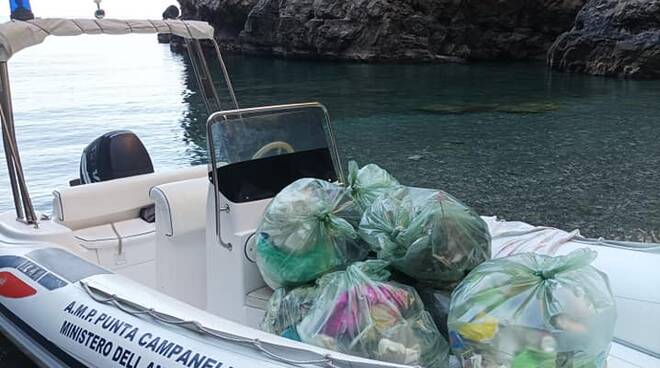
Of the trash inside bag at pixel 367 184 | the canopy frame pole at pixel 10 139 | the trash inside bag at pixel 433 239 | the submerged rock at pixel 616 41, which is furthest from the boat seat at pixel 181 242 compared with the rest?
the submerged rock at pixel 616 41

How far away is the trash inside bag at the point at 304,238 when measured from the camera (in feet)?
7.05

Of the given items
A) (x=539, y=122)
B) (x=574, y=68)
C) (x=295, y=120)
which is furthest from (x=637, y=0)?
(x=295, y=120)

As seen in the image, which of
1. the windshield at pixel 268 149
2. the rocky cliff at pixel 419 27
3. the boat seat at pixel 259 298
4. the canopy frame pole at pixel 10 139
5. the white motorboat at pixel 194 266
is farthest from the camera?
the rocky cliff at pixel 419 27

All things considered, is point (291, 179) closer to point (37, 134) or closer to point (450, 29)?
point (37, 134)

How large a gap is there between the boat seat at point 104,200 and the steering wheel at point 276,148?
4.44ft

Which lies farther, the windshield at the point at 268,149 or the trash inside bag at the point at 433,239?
the windshield at the point at 268,149

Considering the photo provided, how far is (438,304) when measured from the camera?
6.55ft

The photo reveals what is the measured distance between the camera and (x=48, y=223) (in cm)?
316

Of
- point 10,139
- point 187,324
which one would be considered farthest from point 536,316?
point 10,139

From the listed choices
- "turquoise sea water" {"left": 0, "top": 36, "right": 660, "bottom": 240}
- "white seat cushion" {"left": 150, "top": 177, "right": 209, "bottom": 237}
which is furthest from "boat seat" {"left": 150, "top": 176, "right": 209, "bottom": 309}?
"turquoise sea water" {"left": 0, "top": 36, "right": 660, "bottom": 240}

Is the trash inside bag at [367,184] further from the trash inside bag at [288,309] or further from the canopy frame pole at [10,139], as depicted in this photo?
the canopy frame pole at [10,139]

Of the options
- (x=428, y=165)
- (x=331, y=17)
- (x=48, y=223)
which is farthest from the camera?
(x=331, y=17)

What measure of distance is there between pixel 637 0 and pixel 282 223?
18102 millimetres

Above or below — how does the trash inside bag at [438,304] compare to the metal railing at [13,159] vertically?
below
